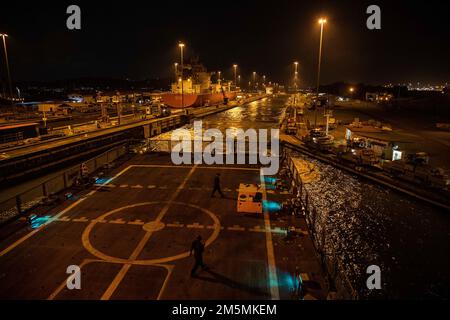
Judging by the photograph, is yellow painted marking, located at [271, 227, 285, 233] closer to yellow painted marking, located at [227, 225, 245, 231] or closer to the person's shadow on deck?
yellow painted marking, located at [227, 225, 245, 231]

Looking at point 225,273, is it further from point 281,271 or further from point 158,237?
point 158,237

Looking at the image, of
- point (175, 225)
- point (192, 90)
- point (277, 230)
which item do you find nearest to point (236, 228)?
point (277, 230)

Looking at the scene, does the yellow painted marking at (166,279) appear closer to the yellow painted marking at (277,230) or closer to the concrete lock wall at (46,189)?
the yellow painted marking at (277,230)

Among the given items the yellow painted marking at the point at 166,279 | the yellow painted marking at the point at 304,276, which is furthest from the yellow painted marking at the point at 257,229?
the yellow painted marking at the point at 166,279

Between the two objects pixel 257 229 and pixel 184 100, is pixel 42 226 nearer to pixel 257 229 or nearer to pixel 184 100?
pixel 257 229

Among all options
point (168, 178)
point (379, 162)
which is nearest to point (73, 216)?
point (168, 178)
